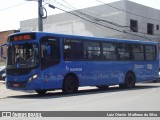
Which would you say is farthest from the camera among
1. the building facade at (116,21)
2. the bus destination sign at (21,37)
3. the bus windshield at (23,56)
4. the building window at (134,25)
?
the building window at (134,25)

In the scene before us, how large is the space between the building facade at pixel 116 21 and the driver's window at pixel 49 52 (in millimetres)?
22740

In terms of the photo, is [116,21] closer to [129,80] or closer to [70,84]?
[129,80]

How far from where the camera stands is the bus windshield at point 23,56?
1784cm

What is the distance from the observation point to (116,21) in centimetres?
4200

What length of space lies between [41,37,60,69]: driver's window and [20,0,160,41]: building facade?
2274 centimetres

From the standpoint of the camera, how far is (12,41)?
19.0 meters

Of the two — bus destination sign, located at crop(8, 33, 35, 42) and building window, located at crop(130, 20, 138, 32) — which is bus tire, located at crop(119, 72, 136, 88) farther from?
building window, located at crop(130, 20, 138, 32)

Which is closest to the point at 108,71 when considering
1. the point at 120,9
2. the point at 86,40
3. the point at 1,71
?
the point at 86,40

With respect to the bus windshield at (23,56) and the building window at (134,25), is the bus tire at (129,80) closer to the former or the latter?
the bus windshield at (23,56)

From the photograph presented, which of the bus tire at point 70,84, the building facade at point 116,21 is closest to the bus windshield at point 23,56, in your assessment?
the bus tire at point 70,84

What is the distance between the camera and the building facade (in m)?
41.5

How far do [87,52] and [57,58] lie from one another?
8.03 ft

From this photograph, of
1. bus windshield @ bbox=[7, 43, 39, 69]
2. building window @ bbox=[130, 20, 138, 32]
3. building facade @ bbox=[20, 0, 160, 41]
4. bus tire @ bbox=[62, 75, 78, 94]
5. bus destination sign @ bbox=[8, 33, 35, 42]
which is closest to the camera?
bus windshield @ bbox=[7, 43, 39, 69]

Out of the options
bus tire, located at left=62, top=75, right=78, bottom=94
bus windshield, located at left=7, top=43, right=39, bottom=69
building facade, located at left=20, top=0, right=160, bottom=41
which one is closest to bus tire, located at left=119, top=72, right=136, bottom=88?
bus tire, located at left=62, top=75, right=78, bottom=94
